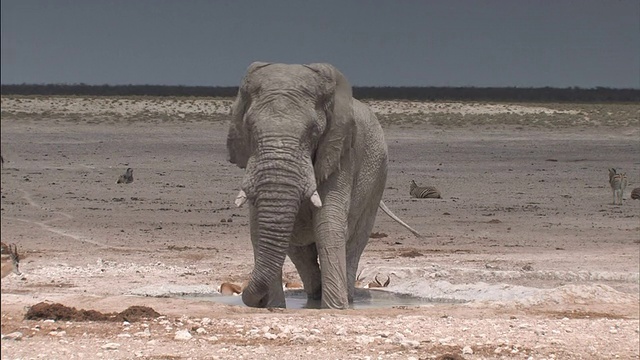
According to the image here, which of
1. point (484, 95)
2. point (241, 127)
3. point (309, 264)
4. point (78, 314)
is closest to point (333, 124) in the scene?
point (241, 127)

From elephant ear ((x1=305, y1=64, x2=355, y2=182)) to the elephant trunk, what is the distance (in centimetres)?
50

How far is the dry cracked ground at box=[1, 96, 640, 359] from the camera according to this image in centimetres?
676

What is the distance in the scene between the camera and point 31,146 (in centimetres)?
3016

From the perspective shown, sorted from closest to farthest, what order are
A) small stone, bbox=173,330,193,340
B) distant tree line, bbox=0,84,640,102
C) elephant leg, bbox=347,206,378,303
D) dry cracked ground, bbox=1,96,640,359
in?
small stone, bbox=173,330,193,340 < dry cracked ground, bbox=1,96,640,359 < elephant leg, bbox=347,206,378,303 < distant tree line, bbox=0,84,640,102

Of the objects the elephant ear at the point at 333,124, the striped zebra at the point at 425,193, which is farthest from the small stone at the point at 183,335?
the striped zebra at the point at 425,193

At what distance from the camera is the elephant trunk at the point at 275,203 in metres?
8.08

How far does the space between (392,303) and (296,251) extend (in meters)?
1.03

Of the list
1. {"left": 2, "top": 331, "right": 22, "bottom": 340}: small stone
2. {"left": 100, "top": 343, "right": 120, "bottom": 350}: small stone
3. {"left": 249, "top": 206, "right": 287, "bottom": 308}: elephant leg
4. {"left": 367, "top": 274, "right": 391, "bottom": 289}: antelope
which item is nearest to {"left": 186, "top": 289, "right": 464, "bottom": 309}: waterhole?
{"left": 367, "top": 274, "right": 391, "bottom": 289}: antelope

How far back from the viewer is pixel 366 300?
10.1 meters

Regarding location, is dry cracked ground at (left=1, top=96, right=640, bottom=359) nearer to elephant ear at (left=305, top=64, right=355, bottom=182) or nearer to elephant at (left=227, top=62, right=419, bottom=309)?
elephant at (left=227, top=62, right=419, bottom=309)

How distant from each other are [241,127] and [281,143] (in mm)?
728

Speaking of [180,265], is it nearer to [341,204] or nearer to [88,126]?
[341,204]

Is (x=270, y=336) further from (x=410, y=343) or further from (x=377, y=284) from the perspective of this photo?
(x=377, y=284)

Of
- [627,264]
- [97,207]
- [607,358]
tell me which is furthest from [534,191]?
[607,358]
